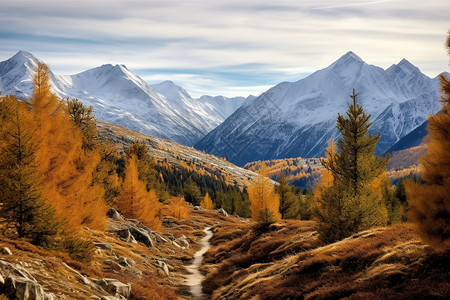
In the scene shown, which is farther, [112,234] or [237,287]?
[112,234]

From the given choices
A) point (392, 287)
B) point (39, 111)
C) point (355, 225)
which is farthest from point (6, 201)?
point (355, 225)

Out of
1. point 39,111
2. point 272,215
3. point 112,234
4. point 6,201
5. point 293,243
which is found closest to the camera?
point 6,201

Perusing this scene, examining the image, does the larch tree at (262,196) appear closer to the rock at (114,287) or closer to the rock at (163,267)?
the rock at (163,267)

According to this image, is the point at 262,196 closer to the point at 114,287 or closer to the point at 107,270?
the point at 107,270

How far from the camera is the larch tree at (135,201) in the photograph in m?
44.2

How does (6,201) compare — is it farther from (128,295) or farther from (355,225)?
(355,225)

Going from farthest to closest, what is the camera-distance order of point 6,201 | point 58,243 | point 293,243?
1. point 293,243
2. point 58,243
3. point 6,201

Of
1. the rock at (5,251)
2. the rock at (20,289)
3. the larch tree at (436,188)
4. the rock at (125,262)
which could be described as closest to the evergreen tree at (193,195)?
the rock at (125,262)

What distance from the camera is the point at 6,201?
1716cm

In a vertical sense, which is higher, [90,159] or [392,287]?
[90,159]

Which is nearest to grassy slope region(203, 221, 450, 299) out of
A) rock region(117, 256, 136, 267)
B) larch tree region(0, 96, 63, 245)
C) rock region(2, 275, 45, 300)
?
rock region(117, 256, 136, 267)

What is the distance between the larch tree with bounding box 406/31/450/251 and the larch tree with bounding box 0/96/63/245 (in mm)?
18099

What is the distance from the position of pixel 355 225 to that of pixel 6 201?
23148mm

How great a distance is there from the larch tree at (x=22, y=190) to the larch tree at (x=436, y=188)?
59.4 ft
